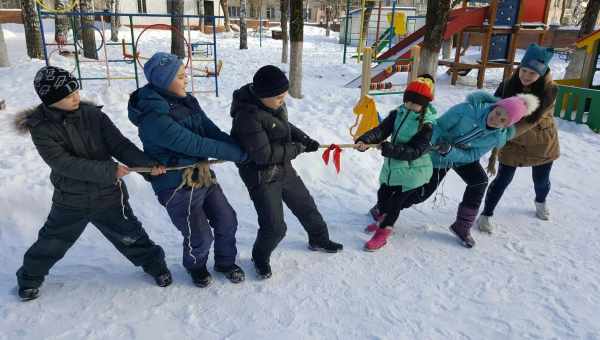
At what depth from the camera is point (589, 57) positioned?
28.5 ft

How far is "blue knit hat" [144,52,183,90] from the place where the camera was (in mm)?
2406

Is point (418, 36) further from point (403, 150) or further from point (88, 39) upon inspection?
point (88, 39)

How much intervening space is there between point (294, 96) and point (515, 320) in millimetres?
6247

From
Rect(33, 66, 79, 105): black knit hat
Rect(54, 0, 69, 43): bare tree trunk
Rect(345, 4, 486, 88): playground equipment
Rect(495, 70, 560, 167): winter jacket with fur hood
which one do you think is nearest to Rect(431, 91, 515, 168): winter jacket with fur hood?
Rect(495, 70, 560, 167): winter jacket with fur hood

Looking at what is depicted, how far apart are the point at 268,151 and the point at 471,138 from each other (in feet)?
5.69

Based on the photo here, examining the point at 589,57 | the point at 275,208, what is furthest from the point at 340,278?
the point at 589,57

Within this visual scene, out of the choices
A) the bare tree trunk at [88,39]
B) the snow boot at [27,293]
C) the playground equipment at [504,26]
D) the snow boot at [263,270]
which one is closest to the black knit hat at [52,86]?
the snow boot at [27,293]

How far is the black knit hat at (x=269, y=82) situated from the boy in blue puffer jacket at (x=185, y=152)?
1.29 ft

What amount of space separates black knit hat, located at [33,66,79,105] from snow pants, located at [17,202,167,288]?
2.21 feet

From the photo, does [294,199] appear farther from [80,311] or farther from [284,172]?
[80,311]

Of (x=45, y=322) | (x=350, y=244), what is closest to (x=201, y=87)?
(x=350, y=244)

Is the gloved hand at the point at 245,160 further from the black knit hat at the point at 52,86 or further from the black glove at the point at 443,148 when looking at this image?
the black glove at the point at 443,148

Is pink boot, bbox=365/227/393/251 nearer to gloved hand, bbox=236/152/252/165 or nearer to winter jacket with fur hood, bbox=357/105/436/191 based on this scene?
winter jacket with fur hood, bbox=357/105/436/191

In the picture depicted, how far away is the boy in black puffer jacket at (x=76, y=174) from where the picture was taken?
91.1 inches
